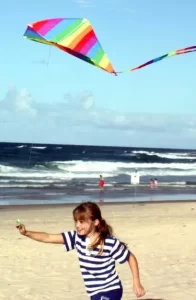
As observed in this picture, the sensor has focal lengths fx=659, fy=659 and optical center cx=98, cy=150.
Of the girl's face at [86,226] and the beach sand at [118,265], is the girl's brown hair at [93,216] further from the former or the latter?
the beach sand at [118,265]

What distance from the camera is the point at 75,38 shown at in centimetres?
573

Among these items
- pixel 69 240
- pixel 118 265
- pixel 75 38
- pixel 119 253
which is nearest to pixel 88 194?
pixel 118 265

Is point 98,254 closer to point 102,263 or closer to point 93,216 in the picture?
point 102,263

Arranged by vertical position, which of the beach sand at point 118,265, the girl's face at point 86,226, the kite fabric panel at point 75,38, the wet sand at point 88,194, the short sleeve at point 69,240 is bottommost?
the beach sand at point 118,265

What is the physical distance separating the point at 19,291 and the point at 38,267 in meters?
1.56

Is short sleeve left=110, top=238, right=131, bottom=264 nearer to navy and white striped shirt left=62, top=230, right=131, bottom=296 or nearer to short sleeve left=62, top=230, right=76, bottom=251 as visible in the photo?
navy and white striped shirt left=62, top=230, right=131, bottom=296

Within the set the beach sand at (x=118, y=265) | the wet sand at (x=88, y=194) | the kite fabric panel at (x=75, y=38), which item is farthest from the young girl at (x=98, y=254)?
the wet sand at (x=88, y=194)

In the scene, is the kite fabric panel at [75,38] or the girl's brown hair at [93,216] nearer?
the girl's brown hair at [93,216]

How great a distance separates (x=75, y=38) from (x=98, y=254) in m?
2.15

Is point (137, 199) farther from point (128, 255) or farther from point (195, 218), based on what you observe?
point (128, 255)

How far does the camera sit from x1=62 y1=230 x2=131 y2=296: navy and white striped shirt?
4410mm

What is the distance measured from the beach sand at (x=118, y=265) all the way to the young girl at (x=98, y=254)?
2814 mm

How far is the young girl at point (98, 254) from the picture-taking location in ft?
14.4

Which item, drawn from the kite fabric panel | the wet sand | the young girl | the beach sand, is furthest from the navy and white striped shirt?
the wet sand
